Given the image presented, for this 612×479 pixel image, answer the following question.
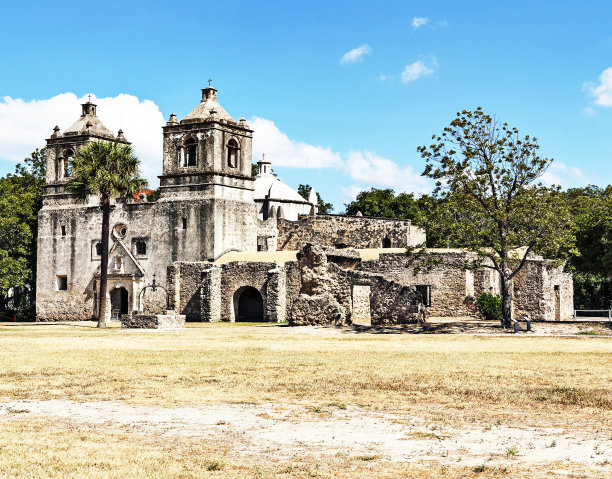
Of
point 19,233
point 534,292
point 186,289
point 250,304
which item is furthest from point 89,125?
point 534,292

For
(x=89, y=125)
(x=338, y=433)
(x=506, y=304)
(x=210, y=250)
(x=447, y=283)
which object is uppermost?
(x=89, y=125)

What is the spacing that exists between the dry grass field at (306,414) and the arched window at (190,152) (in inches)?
1159

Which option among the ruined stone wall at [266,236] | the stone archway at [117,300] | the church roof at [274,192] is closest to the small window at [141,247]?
the stone archway at [117,300]

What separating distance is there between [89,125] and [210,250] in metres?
13.5

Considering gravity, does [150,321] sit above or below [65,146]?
below

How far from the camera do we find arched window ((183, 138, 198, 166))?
154 feet

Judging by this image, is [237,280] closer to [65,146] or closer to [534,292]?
[534,292]

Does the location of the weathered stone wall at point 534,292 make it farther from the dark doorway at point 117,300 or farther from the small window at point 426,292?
the dark doorway at point 117,300

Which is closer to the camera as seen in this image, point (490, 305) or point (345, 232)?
point (490, 305)

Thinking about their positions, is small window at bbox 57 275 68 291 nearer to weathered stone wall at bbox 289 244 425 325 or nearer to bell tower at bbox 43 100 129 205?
bell tower at bbox 43 100 129 205

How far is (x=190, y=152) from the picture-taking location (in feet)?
155

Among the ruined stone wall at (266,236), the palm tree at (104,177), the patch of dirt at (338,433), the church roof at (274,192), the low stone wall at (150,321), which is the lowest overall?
the patch of dirt at (338,433)

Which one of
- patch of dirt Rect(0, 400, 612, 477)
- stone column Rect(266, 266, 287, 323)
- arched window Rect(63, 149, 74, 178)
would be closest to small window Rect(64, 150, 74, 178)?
arched window Rect(63, 149, 74, 178)

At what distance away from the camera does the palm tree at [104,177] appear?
37062 mm
